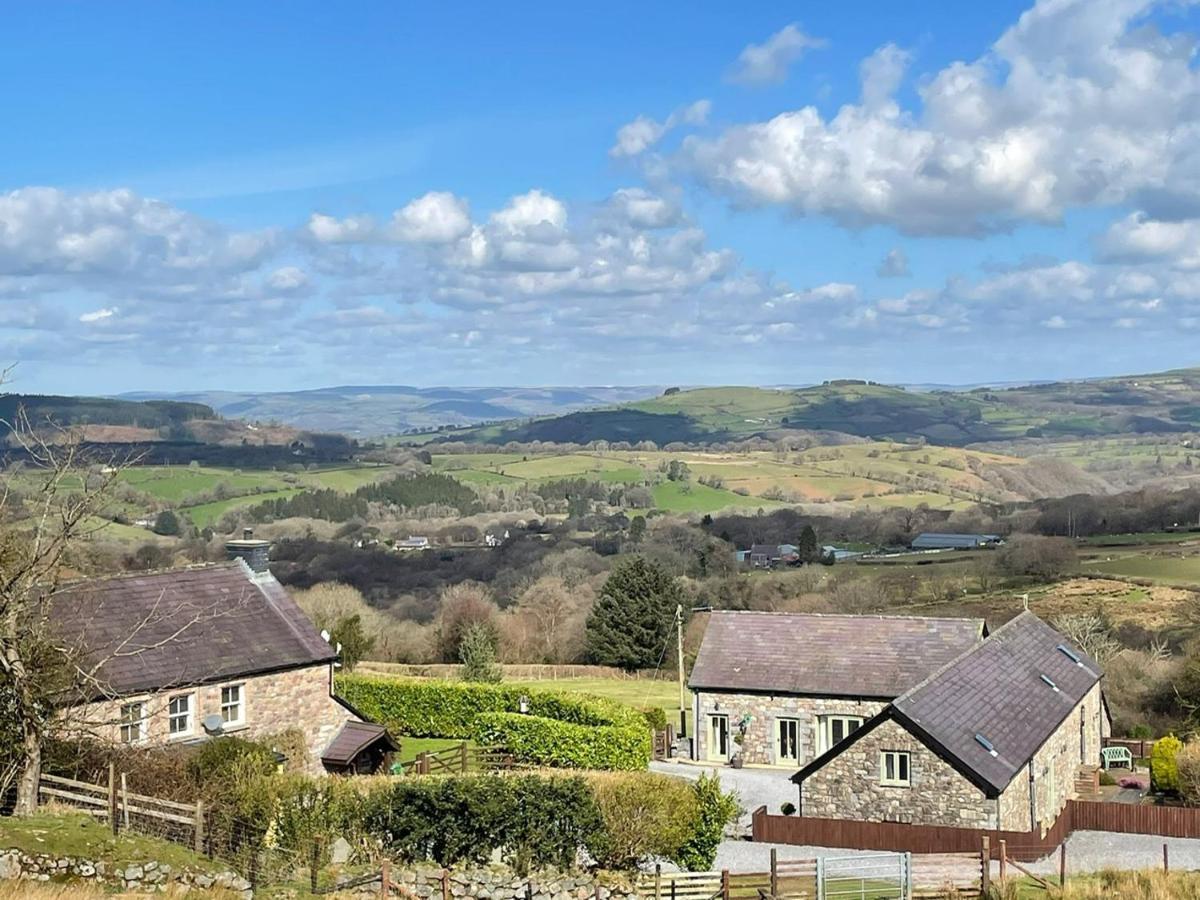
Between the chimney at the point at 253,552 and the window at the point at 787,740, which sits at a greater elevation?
the chimney at the point at 253,552

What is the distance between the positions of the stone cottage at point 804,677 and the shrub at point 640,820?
42.7ft

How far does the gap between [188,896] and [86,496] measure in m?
7.07

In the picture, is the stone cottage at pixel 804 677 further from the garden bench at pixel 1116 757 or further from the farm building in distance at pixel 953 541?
the farm building in distance at pixel 953 541

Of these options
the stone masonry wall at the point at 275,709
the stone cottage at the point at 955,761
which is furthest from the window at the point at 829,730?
the stone masonry wall at the point at 275,709

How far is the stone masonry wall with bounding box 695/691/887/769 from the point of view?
38156 mm

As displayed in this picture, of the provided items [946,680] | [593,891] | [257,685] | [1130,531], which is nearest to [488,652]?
[257,685]

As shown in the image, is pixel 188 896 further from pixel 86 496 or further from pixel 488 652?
pixel 488 652

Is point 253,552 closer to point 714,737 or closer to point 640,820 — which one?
point 714,737

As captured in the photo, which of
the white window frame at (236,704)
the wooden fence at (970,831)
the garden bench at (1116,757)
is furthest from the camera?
the garden bench at (1116,757)

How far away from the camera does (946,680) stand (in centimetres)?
3181

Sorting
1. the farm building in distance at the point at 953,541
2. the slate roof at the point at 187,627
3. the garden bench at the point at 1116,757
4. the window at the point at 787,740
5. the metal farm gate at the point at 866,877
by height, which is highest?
the slate roof at the point at 187,627

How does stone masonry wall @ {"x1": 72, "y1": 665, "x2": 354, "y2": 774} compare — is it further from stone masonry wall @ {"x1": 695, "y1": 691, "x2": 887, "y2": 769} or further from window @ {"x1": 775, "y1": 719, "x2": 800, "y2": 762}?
window @ {"x1": 775, "y1": 719, "x2": 800, "y2": 762}

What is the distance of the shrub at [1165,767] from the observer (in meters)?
33.6

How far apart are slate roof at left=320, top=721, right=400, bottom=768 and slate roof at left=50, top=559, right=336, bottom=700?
2.19 meters
